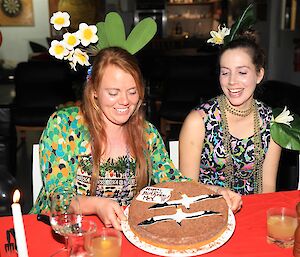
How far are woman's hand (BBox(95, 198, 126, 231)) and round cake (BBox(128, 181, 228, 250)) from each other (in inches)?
1.5

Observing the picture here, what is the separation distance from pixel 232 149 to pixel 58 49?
955 millimetres

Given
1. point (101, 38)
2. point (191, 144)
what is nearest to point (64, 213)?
point (101, 38)

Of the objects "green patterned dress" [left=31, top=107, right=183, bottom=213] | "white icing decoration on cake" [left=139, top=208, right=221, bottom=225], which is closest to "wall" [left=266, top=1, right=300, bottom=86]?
"green patterned dress" [left=31, top=107, right=183, bottom=213]

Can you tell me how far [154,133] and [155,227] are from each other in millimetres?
692

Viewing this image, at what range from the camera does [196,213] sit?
4.71 ft

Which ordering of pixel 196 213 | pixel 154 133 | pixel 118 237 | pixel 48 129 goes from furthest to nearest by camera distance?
pixel 154 133 → pixel 48 129 → pixel 196 213 → pixel 118 237

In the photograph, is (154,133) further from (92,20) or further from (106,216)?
(92,20)

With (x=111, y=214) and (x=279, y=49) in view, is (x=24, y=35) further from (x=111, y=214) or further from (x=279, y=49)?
(x=111, y=214)

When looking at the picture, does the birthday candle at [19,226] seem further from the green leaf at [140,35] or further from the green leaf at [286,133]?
the green leaf at [286,133]

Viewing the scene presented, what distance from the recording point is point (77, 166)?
182 centimetres

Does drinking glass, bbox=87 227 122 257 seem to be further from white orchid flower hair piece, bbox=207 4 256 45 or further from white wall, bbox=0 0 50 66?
white wall, bbox=0 0 50 66

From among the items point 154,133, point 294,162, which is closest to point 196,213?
point 154,133

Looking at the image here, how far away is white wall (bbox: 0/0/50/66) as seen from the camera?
7.27 m

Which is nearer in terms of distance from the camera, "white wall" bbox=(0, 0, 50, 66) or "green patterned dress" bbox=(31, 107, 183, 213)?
"green patterned dress" bbox=(31, 107, 183, 213)
